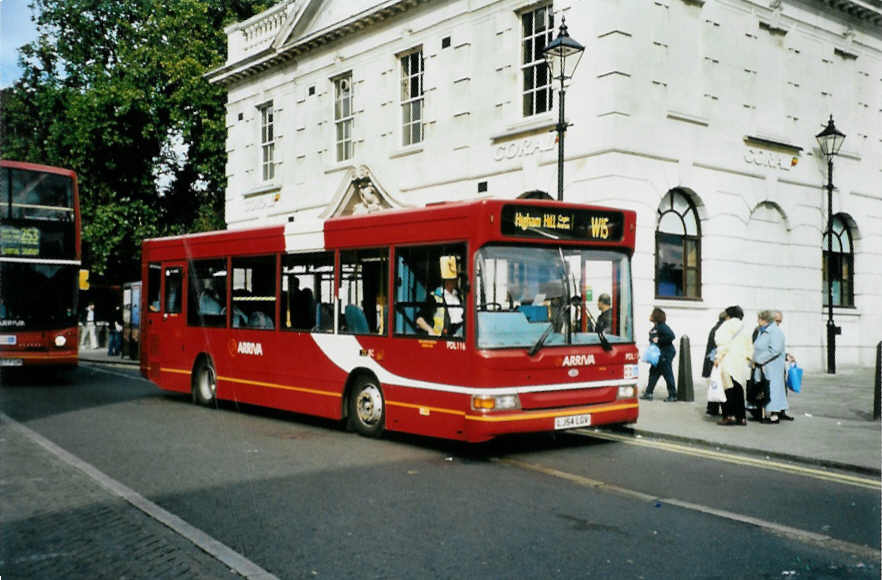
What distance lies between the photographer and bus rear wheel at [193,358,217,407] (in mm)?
13938

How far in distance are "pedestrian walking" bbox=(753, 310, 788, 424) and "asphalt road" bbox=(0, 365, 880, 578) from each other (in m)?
2.35

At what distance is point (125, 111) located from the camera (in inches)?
1267

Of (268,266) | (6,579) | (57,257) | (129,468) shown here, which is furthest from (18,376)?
(6,579)

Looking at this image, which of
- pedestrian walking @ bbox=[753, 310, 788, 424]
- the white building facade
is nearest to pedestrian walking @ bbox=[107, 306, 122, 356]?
the white building facade

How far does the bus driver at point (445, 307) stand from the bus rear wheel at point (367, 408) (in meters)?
1.36

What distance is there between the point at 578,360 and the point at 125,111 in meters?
27.2

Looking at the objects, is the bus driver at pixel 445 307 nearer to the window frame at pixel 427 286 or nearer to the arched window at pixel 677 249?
the window frame at pixel 427 286

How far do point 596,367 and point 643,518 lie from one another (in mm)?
3221

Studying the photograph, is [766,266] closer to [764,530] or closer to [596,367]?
[596,367]

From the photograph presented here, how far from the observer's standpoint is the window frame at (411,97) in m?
21.9

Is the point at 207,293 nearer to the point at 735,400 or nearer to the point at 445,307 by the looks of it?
the point at 445,307

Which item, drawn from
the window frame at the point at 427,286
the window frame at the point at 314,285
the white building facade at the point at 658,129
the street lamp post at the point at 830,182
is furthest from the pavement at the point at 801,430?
the street lamp post at the point at 830,182

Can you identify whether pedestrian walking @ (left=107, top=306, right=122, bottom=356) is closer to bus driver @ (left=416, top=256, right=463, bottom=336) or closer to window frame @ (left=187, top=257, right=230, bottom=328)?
window frame @ (left=187, top=257, right=230, bottom=328)

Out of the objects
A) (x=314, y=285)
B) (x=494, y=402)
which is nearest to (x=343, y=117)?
(x=314, y=285)
